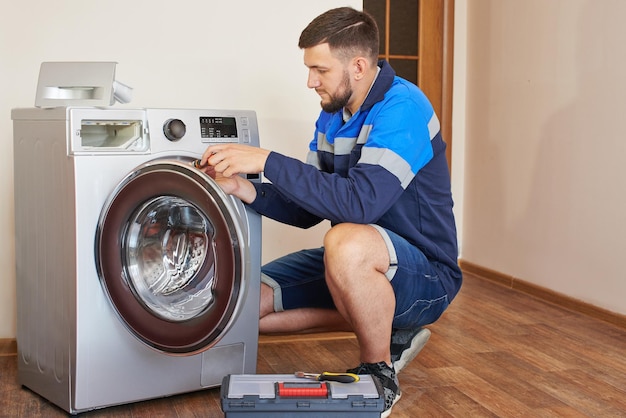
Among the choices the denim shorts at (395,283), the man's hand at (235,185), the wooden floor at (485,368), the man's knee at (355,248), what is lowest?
the wooden floor at (485,368)

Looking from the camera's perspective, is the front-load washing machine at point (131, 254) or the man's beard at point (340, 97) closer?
the front-load washing machine at point (131, 254)

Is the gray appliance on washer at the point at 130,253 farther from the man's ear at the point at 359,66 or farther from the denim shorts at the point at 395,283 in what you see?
the man's ear at the point at 359,66

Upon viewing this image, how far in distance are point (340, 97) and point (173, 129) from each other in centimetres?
48

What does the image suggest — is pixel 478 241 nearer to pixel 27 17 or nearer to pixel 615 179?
pixel 615 179

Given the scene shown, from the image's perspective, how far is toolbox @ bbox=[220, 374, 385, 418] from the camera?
1.90m

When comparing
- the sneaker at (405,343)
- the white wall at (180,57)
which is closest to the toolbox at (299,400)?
the sneaker at (405,343)

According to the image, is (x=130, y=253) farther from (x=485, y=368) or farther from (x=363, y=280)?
(x=485, y=368)

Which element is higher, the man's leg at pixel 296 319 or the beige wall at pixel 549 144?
the beige wall at pixel 549 144

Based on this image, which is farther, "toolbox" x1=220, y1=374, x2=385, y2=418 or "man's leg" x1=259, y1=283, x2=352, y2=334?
"man's leg" x1=259, y1=283, x2=352, y2=334

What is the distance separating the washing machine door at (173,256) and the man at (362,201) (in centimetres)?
12

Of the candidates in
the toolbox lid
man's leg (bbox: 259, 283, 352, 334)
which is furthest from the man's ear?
the toolbox lid

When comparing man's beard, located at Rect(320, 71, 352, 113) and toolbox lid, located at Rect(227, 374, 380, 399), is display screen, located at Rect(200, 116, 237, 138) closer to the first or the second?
man's beard, located at Rect(320, 71, 352, 113)

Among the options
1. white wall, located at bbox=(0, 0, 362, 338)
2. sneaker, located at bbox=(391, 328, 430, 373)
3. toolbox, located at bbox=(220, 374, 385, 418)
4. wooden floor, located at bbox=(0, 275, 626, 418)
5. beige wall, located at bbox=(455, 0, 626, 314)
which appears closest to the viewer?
toolbox, located at bbox=(220, 374, 385, 418)

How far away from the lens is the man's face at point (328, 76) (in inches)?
92.1
